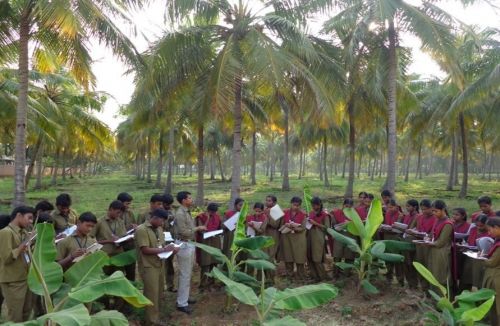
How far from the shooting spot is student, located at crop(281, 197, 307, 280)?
7535 mm

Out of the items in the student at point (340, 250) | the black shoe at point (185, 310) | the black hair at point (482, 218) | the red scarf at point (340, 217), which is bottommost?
the black shoe at point (185, 310)

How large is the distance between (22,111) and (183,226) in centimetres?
446

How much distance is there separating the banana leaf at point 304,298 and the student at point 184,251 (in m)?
2.34

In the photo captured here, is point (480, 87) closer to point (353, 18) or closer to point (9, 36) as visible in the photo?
point (353, 18)

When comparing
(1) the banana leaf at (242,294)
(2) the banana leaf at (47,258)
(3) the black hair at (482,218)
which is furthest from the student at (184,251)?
(3) the black hair at (482,218)

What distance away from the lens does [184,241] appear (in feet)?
21.6

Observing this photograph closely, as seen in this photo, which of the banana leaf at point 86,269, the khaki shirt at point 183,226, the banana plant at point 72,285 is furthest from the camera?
the khaki shirt at point 183,226

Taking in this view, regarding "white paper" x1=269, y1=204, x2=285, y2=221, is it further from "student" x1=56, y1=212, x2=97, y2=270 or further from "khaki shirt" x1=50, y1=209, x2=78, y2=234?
"khaki shirt" x1=50, y1=209, x2=78, y2=234

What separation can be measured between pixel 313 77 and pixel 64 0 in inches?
222

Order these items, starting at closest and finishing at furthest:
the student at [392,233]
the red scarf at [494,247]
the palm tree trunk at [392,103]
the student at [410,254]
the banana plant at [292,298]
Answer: the banana plant at [292,298] < the red scarf at [494,247] < the student at [410,254] < the student at [392,233] < the palm tree trunk at [392,103]

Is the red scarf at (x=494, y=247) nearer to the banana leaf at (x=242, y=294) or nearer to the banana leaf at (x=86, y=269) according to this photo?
the banana leaf at (x=242, y=294)

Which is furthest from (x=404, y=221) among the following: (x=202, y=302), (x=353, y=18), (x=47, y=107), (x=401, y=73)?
(x=47, y=107)

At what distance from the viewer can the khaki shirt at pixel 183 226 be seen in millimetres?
6582

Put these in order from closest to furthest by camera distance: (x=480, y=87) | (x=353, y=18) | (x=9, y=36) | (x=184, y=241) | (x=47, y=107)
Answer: (x=184, y=241) < (x=9, y=36) < (x=353, y=18) < (x=480, y=87) < (x=47, y=107)
